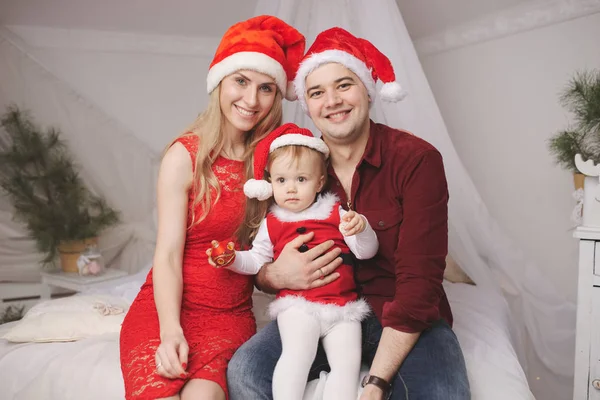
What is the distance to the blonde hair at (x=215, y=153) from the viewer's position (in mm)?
1586

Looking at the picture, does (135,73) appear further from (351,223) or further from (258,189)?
(351,223)

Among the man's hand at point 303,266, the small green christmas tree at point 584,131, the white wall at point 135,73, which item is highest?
the white wall at point 135,73

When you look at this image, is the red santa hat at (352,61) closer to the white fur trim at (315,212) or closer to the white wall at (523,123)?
the white fur trim at (315,212)

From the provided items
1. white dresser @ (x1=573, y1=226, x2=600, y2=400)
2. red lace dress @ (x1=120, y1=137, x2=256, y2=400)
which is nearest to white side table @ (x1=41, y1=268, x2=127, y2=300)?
red lace dress @ (x1=120, y1=137, x2=256, y2=400)

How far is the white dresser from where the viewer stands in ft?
6.08

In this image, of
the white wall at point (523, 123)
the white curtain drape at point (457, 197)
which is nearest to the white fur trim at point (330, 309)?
the white curtain drape at point (457, 197)

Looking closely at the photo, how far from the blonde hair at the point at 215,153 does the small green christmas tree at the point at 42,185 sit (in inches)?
68.1

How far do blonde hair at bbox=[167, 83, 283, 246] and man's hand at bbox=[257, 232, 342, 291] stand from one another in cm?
18

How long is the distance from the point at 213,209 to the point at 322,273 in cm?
38

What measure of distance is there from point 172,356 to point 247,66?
846 millimetres

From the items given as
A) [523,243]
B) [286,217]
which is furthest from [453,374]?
[523,243]

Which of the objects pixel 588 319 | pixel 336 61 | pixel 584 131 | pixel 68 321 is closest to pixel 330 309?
pixel 336 61

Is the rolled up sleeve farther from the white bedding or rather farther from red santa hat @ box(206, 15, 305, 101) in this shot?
red santa hat @ box(206, 15, 305, 101)

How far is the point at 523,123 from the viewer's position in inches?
103
